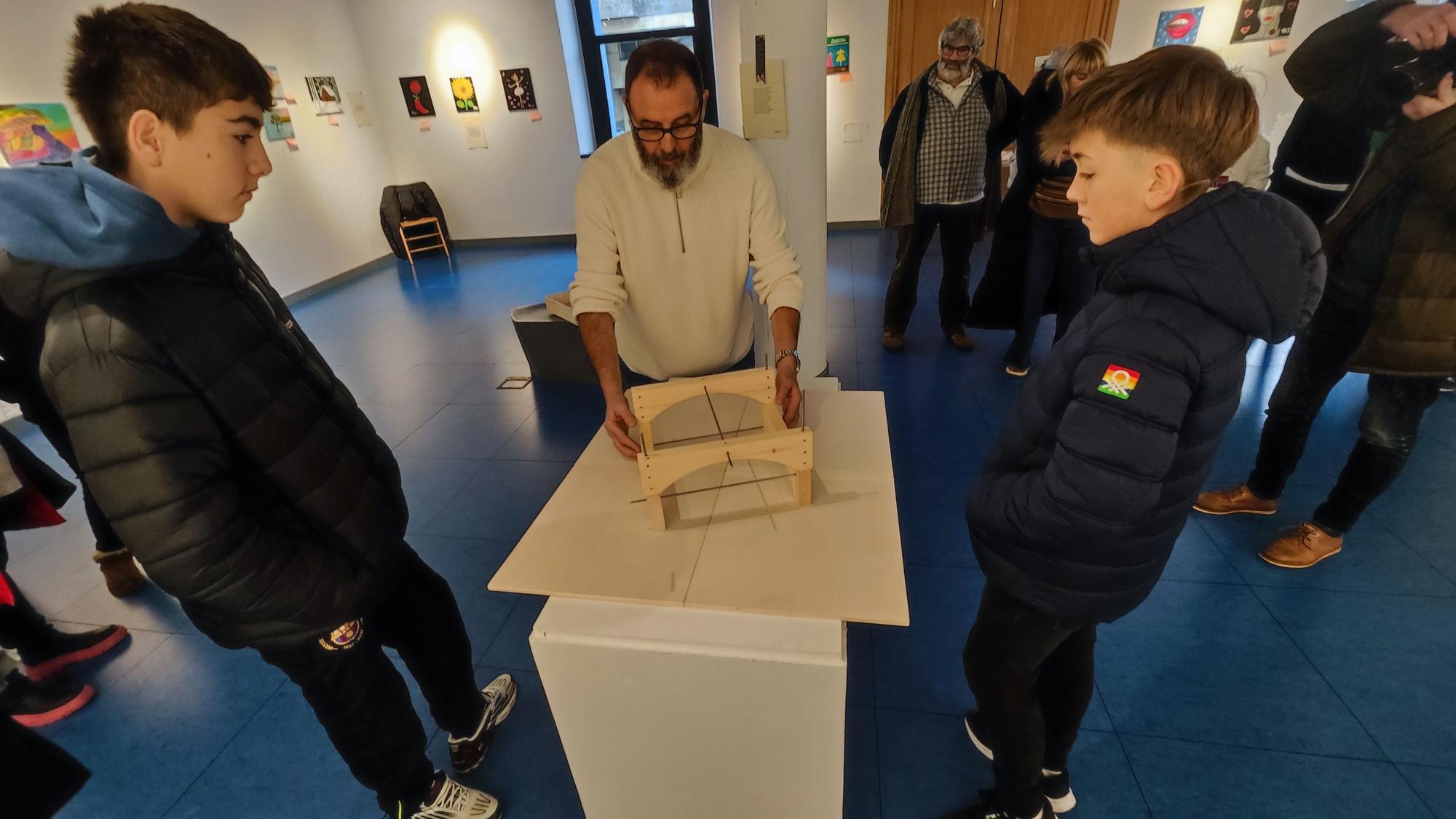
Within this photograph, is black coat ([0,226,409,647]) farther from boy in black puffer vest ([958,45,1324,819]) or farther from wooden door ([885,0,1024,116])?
wooden door ([885,0,1024,116])

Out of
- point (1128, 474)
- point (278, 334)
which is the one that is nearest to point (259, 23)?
point (278, 334)

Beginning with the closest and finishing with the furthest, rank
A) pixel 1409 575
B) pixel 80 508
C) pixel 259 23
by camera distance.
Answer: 1. pixel 1409 575
2. pixel 80 508
3. pixel 259 23

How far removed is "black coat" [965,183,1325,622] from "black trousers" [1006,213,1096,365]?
206 cm

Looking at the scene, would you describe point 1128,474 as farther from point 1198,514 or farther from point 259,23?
point 259,23

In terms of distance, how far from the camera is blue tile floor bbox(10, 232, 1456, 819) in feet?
4.86

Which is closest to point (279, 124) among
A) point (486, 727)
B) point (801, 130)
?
point (801, 130)

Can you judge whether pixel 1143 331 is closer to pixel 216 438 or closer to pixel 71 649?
pixel 216 438

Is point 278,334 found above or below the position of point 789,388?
above

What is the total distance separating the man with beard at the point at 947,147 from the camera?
3.06m

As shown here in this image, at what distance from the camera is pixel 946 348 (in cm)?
370

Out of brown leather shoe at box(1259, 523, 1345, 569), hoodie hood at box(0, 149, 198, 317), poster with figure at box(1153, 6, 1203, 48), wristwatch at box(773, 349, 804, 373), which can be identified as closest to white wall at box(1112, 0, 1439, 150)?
poster with figure at box(1153, 6, 1203, 48)

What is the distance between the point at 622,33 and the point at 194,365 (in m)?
6.80

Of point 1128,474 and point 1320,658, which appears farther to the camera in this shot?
point 1320,658

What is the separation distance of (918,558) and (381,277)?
6142 millimetres
